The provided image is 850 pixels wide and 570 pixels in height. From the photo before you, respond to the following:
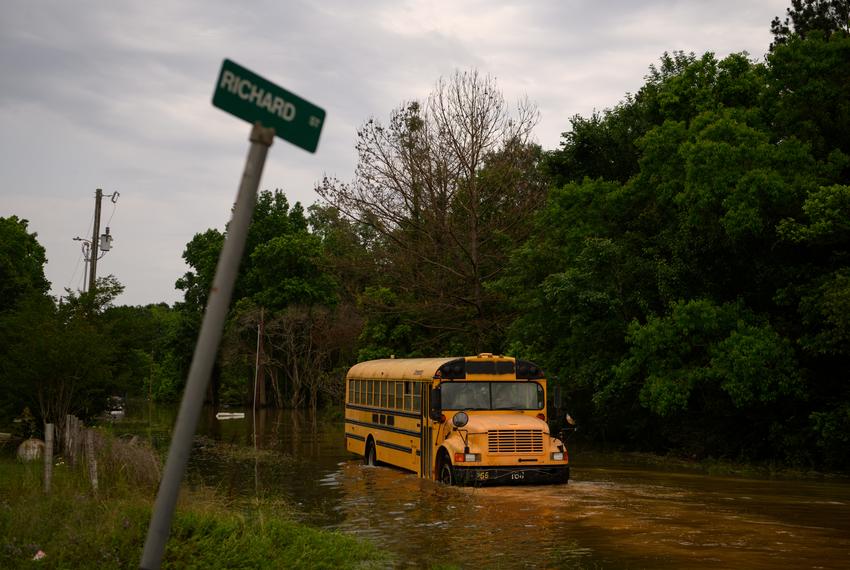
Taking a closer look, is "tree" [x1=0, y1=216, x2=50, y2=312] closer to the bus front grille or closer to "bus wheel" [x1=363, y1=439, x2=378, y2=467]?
"bus wheel" [x1=363, y1=439, x2=378, y2=467]

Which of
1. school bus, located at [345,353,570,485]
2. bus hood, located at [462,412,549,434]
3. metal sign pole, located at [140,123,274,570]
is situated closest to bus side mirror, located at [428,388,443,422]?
school bus, located at [345,353,570,485]

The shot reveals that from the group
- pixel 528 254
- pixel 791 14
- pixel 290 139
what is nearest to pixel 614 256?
pixel 528 254

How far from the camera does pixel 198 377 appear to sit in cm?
349

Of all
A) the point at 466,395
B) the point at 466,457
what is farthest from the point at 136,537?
the point at 466,395

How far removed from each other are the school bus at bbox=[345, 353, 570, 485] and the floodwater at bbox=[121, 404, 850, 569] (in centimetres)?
35

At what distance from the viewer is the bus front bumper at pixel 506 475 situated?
17.4 metres

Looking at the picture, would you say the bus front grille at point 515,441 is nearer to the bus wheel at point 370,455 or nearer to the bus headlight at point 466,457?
the bus headlight at point 466,457

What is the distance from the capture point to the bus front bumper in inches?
683

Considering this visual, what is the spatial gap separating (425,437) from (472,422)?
58.2 inches

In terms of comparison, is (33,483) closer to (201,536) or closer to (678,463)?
(201,536)

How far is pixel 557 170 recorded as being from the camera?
115 ft

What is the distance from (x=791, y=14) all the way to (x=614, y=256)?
16702 mm

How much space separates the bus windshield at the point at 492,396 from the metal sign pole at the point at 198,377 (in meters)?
15.3

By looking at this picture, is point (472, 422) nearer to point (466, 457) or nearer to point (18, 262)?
point (466, 457)
